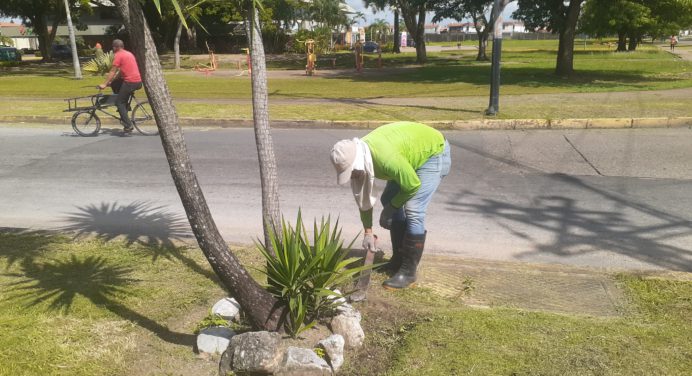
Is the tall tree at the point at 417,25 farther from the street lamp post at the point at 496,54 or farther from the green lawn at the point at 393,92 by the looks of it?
the street lamp post at the point at 496,54

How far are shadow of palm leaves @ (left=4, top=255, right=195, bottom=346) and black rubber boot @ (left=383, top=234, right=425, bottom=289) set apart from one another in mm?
1512

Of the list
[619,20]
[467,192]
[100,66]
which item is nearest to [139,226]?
[467,192]

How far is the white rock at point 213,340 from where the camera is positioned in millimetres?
3445

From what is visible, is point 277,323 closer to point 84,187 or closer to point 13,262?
point 13,262

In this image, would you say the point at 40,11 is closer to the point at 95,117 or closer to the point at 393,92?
the point at 393,92

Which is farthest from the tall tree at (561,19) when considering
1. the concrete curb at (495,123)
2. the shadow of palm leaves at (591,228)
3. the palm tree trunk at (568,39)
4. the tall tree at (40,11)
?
the tall tree at (40,11)

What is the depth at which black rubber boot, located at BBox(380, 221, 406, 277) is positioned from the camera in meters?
4.52

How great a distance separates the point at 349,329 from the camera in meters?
3.54

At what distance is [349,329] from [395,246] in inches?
46.9

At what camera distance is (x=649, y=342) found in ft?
11.0

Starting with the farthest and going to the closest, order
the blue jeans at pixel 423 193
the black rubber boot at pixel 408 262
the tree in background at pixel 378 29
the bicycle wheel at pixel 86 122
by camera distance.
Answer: the tree in background at pixel 378 29, the bicycle wheel at pixel 86 122, the black rubber boot at pixel 408 262, the blue jeans at pixel 423 193

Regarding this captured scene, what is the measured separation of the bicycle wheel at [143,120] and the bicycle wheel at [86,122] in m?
0.72

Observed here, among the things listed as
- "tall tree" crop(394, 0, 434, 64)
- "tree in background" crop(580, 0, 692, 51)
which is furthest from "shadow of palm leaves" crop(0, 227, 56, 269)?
"tree in background" crop(580, 0, 692, 51)

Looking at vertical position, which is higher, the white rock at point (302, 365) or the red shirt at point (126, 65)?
the red shirt at point (126, 65)
